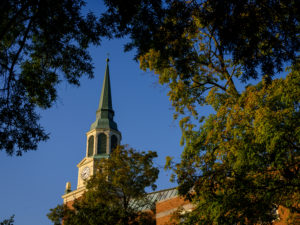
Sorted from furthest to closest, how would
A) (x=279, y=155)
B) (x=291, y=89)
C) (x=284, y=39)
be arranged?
1. (x=291, y=89)
2. (x=279, y=155)
3. (x=284, y=39)

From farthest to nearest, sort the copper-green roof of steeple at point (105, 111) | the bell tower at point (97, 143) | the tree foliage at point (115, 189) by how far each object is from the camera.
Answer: the copper-green roof of steeple at point (105, 111)
the bell tower at point (97, 143)
the tree foliage at point (115, 189)

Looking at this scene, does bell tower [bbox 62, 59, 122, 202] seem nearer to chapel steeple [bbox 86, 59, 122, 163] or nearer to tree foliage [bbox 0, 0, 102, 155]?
chapel steeple [bbox 86, 59, 122, 163]

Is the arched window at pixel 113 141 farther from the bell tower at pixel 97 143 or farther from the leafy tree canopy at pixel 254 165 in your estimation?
the leafy tree canopy at pixel 254 165

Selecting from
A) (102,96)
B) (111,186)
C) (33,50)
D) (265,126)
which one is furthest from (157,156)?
(102,96)

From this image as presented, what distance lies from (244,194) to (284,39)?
5082 millimetres

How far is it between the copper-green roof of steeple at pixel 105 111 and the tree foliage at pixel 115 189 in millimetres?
27346

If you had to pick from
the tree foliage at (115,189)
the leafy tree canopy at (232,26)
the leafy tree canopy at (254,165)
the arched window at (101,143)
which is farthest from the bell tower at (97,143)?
the leafy tree canopy at (232,26)

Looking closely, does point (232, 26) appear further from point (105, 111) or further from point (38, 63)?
point (105, 111)

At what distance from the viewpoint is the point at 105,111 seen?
5750cm

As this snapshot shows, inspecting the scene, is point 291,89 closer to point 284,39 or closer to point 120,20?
point 284,39

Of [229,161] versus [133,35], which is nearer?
[133,35]

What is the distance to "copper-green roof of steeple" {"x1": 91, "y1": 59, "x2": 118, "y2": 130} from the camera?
54.2 metres

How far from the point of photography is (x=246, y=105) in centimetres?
1404

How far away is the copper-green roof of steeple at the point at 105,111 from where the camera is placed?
54.2 metres
